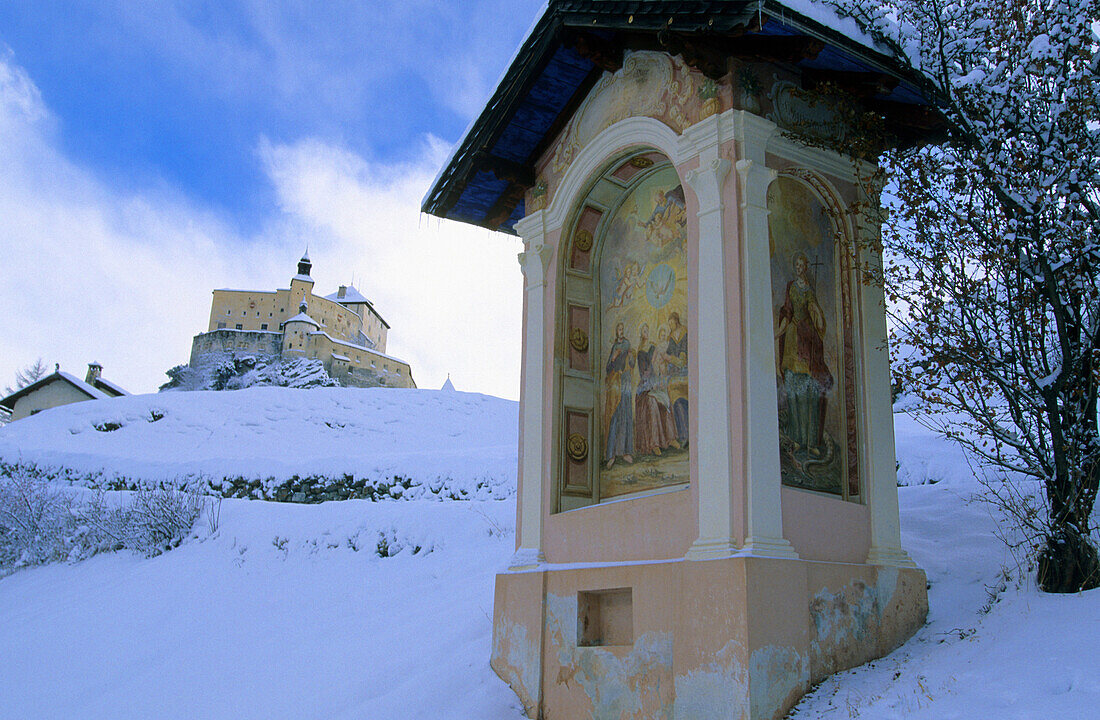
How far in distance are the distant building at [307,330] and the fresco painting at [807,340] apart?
61.5 metres

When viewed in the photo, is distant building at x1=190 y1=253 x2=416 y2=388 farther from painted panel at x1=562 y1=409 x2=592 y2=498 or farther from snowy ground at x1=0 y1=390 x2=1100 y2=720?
painted panel at x1=562 y1=409 x2=592 y2=498

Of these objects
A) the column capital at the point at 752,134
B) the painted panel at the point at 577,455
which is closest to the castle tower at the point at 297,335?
the painted panel at the point at 577,455

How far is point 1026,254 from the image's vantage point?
6.00 m

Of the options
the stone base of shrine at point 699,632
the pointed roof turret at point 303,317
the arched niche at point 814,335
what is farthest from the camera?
the pointed roof turret at point 303,317

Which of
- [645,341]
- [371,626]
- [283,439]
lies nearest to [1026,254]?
[645,341]

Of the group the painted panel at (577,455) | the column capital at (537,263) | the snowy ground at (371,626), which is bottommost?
the snowy ground at (371,626)

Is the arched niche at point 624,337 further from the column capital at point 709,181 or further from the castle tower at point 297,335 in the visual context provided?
the castle tower at point 297,335

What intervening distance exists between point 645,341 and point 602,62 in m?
2.51

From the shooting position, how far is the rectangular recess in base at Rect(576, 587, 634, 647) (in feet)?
22.3

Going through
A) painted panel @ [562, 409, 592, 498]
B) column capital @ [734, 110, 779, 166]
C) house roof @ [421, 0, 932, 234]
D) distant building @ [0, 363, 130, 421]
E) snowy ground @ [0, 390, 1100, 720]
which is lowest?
snowy ground @ [0, 390, 1100, 720]

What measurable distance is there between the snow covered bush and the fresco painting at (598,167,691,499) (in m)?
10.7

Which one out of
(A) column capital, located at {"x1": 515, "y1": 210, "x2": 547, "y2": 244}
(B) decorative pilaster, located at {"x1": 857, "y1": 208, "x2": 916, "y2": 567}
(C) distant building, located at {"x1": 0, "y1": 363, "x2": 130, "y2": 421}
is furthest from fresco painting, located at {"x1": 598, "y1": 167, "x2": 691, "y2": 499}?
(C) distant building, located at {"x1": 0, "y1": 363, "x2": 130, "y2": 421}

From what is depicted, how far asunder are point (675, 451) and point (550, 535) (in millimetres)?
1462

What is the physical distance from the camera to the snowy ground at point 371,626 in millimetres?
5145
